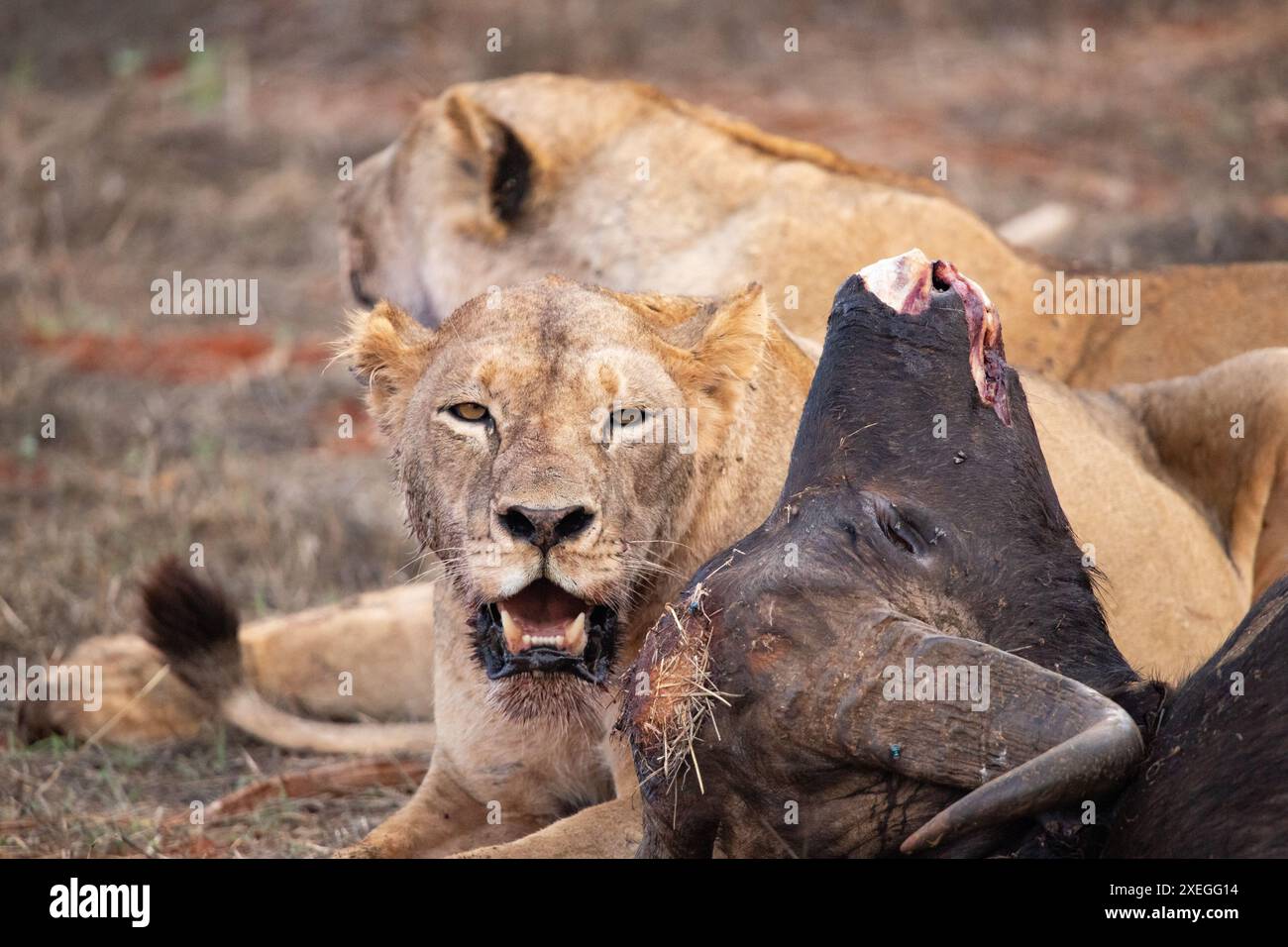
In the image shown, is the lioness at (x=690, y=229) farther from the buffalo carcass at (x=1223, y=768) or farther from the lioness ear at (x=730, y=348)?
the buffalo carcass at (x=1223, y=768)

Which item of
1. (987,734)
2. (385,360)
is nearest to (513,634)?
(385,360)

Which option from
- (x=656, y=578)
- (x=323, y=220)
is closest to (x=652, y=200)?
(x=656, y=578)

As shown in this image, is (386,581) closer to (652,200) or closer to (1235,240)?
(652,200)

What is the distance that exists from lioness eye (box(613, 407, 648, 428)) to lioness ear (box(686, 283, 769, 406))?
23 centimetres

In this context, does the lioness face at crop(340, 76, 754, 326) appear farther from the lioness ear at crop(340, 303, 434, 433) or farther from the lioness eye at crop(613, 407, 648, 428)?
the lioness eye at crop(613, 407, 648, 428)

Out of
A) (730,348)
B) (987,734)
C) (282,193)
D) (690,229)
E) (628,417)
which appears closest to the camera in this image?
(987,734)

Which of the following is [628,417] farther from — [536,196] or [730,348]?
[536,196]

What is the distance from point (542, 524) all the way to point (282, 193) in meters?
8.24

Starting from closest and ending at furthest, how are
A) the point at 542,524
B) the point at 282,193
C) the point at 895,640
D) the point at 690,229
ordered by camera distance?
the point at 895,640 < the point at 542,524 < the point at 690,229 < the point at 282,193

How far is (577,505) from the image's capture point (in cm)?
325

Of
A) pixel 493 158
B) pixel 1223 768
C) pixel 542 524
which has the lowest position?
pixel 1223 768

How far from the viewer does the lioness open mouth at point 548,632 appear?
3373mm
